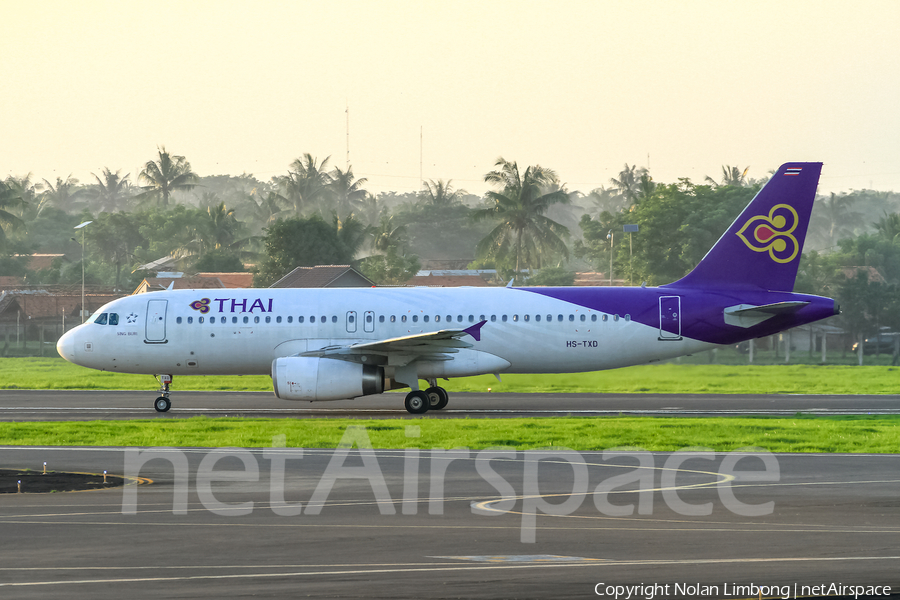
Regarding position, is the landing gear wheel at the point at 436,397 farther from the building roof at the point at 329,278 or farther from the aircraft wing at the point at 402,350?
the building roof at the point at 329,278

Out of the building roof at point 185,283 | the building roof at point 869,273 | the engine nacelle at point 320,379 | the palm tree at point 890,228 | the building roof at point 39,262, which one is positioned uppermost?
the palm tree at point 890,228

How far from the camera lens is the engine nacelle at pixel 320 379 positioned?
31703 millimetres

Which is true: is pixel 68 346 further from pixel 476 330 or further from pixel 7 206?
pixel 7 206

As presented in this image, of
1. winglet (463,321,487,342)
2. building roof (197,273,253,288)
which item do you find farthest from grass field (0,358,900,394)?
building roof (197,273,253,288)

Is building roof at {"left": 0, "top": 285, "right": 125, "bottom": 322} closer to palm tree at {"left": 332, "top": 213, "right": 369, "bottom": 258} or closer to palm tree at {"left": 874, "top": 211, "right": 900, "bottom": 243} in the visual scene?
palm tree at {"left": 332, "top": 213, "right": 369, "bottom": 258}

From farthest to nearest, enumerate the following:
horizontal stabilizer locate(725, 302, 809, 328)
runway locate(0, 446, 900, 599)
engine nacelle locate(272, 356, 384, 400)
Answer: horizontal stabilizer locate(725, 302, 809, 328)
engine nacelle locate(272, 356, 384, 400)
runway locate(0, 446, 900, 599)

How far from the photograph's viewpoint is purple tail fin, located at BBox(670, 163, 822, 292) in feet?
111

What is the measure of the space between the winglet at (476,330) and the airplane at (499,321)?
7cm

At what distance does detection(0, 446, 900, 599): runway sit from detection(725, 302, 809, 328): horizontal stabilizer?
38.9 ft

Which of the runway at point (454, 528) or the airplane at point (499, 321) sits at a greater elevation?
the airplane at point (499, 321)

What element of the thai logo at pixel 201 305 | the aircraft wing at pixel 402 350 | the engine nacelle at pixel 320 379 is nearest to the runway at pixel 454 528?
the engine nacelle at pixel 320 379

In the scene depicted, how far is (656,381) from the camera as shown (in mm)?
42625

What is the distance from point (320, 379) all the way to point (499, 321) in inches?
240

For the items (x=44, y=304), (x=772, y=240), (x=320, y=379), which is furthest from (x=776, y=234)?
(x=44, y=304)
